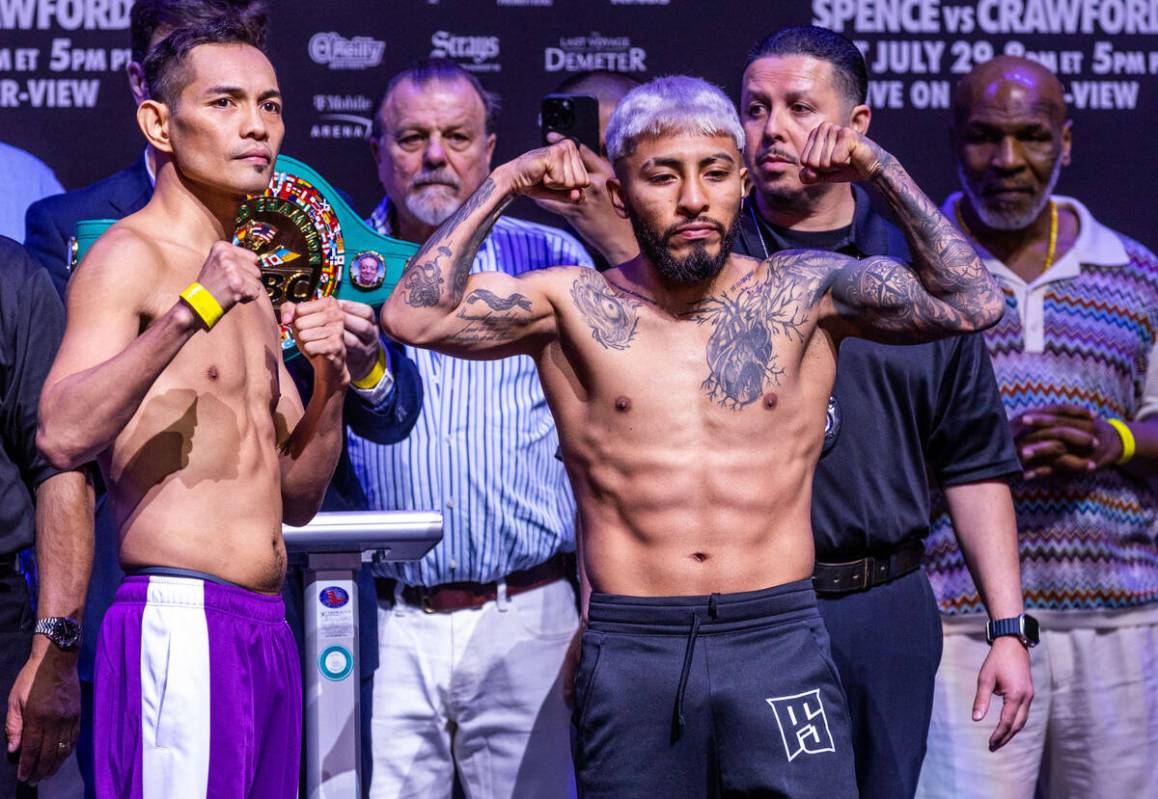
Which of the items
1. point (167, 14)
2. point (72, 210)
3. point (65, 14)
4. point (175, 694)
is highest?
point (65, 14)

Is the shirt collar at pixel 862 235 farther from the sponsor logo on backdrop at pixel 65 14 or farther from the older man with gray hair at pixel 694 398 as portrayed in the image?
the sponsor logo on backdrop at pixel 65 14

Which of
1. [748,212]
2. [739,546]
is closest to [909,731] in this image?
[739,546]

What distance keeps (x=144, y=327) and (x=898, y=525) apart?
5.01 feet

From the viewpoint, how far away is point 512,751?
3.43 m

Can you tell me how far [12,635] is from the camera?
277 cm

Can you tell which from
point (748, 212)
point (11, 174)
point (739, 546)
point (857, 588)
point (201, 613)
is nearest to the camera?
point (201, 613)

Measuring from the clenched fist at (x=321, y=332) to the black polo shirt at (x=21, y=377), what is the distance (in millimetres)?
534

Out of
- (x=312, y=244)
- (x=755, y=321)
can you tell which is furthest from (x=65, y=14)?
(x=755, y=321)

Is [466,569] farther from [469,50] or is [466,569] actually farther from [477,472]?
[469,50]

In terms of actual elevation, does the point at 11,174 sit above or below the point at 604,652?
above

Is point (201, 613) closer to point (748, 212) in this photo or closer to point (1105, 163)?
point (748, 212)

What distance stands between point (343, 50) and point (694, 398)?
6.32 ft

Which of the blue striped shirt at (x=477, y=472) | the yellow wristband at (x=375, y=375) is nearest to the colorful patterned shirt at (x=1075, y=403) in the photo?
the blue striped shirt at (x=477, y=472)

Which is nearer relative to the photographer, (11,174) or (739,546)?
(739,546)
